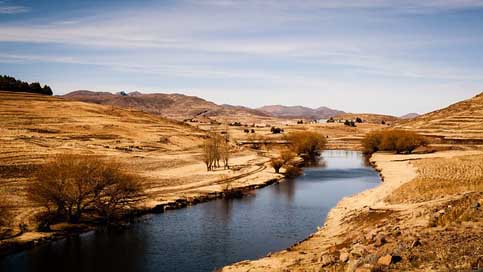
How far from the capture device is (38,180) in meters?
33.8

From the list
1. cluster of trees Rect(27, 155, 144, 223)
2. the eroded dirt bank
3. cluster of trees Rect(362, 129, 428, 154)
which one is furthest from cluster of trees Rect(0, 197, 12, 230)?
cluster of trees Rect(362, 129, 428, 154)

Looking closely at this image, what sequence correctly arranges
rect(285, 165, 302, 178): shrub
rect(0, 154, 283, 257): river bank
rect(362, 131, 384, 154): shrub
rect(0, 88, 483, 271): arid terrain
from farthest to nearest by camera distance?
1. rect(362, 131, 384, 154): shrub
2. rect(285, 165, 302, 178): shrub
3. rect(0, 154, 283, 257): river bank
4. rect(0, 88, 483, 271): arid terrain

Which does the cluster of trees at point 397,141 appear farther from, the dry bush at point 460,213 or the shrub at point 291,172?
the dry bush at point 460,213

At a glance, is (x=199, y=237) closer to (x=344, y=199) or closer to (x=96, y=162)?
(x=96, y=162)

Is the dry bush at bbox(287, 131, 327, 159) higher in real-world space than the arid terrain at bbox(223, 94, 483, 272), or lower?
higher

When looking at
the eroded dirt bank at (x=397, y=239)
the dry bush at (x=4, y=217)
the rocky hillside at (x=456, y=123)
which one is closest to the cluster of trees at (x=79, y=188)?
the dry bush at (x=4, y=217)

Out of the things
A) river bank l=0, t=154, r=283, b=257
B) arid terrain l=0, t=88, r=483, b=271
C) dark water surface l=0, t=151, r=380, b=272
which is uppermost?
arid terrain l=0, t=88, r=483, b=271

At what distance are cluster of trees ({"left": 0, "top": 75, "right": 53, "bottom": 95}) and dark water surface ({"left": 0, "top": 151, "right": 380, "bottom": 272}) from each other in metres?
88.8

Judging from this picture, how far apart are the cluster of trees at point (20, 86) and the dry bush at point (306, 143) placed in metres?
70.1

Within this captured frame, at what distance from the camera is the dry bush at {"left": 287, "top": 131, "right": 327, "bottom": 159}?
9231cm

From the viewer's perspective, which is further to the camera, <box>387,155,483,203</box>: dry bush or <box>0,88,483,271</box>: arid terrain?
<box>387,155,483,203</box>: dry bush

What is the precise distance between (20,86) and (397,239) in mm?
114927

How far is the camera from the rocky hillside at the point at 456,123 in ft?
362

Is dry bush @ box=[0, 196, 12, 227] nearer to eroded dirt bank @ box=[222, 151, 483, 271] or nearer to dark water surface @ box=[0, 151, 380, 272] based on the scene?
dark water surface @ box=[0, 151, 380, 272]
